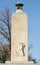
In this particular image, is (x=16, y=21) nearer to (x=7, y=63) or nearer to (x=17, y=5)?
(x=17, y=5)

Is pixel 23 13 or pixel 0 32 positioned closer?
pixel 23 13

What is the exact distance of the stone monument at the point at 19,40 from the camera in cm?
2348

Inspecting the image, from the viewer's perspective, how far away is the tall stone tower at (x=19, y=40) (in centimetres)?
2348

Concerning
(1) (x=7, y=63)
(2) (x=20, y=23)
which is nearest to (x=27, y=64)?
(1) (x=7, y=63)

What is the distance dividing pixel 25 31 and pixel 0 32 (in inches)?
453

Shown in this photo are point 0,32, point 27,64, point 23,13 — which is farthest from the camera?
point 0,32

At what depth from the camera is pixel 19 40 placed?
77.5ft

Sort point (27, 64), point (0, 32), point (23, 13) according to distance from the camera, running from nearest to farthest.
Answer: point (27, 64) → point (23, 13) → point (0, 32)

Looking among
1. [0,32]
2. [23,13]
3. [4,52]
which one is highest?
[23,13]

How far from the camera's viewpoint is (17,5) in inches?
963

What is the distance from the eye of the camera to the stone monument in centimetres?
2348

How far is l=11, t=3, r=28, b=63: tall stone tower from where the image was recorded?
2348cm

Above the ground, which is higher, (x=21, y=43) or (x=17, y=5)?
(x=17, y=5)

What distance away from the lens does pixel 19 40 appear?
23625 mm
